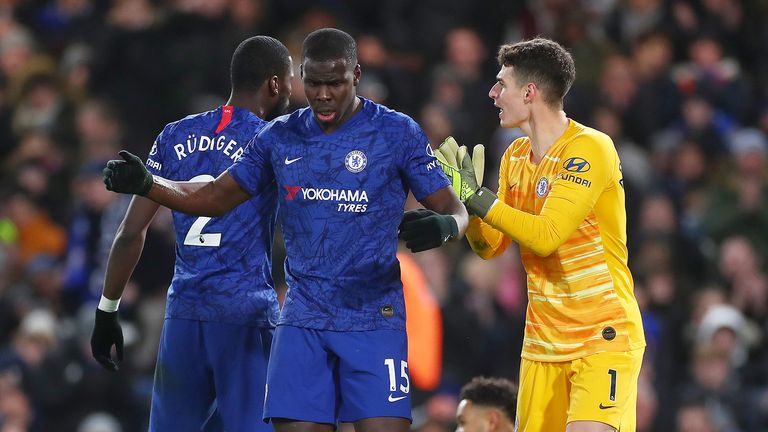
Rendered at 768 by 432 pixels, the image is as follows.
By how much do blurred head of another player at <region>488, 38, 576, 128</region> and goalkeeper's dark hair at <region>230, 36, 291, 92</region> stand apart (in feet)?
3.66

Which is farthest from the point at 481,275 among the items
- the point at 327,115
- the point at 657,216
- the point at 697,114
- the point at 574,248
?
the point at 327,115

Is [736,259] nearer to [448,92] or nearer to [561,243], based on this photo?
[448,92]

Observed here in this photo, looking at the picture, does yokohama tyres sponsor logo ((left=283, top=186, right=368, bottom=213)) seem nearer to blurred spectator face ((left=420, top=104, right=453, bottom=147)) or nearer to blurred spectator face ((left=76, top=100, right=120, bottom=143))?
blurred spectator face ((left=420, top=104, right=453, bottom=147))

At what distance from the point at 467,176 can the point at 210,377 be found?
1564 mm

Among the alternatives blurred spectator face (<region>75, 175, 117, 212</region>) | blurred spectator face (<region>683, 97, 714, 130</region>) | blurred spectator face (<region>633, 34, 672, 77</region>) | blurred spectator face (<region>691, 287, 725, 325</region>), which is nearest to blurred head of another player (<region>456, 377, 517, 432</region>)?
blurred spectator face (<region>691, 287, 725, 325</region>)

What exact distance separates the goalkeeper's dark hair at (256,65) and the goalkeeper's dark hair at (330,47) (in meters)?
0.86

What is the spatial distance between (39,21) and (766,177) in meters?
Answer: 7.42

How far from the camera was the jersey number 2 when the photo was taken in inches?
256

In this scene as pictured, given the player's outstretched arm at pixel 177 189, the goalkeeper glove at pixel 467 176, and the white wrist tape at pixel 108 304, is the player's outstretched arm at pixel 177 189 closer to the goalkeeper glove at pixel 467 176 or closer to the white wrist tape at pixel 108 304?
the goalkeeper glove at pixel 467 176

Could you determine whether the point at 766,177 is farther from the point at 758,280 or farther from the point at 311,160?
the point at 311,160

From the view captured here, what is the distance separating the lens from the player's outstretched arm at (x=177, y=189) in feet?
18.4

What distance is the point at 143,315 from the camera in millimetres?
11344

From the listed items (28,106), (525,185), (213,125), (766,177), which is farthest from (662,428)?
(28,106)

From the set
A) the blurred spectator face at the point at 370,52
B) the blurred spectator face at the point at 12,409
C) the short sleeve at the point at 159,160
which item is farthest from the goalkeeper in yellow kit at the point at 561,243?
the blurred spectator face at the point at 370,52
